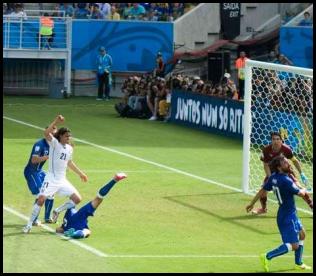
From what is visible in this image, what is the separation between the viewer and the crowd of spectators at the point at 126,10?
146 feet

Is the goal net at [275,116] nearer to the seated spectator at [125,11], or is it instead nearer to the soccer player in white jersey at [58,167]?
the soccer player in white jersey at [58,167]

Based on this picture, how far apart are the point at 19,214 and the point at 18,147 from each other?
9220 millimetres

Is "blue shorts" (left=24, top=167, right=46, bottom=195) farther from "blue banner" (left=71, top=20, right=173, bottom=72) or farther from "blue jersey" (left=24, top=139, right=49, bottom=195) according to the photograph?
A: "blue banner" (left=71, top=20, right=173, bottom=72)

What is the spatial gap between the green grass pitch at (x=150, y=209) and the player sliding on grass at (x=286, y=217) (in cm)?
28

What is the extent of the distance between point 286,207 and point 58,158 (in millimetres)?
4256

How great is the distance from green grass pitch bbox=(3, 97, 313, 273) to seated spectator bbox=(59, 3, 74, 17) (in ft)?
37.9

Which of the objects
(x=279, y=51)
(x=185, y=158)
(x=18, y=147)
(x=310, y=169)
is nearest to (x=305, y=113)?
(x=310, y=169)

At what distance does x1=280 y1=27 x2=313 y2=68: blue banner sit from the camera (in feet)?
129

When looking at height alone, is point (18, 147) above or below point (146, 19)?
below

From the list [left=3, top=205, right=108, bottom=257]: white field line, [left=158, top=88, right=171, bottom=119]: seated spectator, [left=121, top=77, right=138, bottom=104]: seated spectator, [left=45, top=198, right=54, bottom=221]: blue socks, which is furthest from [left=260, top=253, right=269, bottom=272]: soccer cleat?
[left=121, top=77, right=138, bottom=104]: seated spectator

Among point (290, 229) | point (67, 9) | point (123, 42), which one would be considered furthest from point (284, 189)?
point (67, 9)

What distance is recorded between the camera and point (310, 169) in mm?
24688

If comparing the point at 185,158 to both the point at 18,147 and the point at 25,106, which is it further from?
the point at 25,106

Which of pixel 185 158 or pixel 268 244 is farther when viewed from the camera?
pixel 185 158
